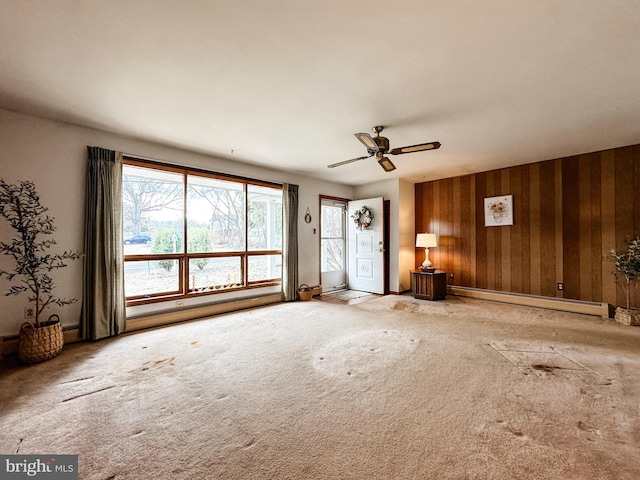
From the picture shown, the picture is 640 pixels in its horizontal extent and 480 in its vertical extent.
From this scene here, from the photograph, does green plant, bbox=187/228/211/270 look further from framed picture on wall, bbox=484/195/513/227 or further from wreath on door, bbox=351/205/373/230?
framed picture on wall, bbox=484/195/513/227

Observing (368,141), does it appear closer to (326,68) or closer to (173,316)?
(326,68)

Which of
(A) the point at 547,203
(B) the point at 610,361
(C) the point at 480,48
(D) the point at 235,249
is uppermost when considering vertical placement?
(C) the point at 480,48

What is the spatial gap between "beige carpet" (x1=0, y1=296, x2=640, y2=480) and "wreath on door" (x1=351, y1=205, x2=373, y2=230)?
3268 millimetres

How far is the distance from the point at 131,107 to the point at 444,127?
3.63 m

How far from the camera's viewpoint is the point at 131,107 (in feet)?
9.50

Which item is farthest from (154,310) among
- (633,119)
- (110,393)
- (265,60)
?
(633,119)

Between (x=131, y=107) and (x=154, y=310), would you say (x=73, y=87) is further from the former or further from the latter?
(x=154, y=310)

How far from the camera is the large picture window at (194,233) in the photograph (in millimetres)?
3912

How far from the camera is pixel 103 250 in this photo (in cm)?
346

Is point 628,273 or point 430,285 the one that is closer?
point 628,273

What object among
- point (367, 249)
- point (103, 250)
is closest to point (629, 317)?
point (367, 249)

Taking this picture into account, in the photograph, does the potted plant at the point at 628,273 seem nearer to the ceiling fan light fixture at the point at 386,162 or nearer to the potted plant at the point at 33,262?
the ceiling fan light fixture at the point at 386,162

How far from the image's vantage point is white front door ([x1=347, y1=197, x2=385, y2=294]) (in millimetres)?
6270

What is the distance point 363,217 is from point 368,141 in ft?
11.4
